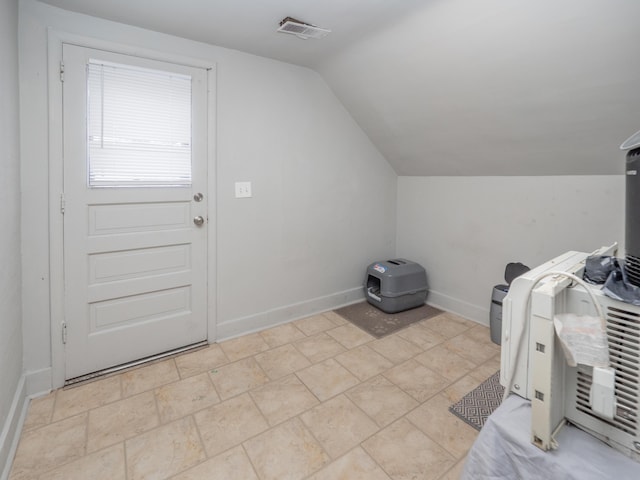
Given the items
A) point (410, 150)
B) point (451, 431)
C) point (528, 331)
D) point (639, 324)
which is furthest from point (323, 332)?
point (639, 324)

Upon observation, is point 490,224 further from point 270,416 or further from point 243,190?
point 270,416

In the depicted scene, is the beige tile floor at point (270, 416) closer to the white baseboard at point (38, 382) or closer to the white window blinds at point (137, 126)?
the white baseboard at point (38, 382)

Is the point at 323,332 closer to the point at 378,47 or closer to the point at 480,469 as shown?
the point at 480,469

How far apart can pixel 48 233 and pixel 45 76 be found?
885 millimetres

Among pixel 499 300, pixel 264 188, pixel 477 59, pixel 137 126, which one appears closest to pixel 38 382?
pixel 137 126

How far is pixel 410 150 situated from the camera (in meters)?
3.19

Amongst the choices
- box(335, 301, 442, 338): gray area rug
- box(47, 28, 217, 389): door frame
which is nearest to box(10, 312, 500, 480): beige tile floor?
box(335, 301, 442, 338): gray area rug

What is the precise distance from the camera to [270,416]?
6.13 ft

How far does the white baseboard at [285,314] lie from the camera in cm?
274

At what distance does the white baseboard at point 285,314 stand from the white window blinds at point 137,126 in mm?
1189

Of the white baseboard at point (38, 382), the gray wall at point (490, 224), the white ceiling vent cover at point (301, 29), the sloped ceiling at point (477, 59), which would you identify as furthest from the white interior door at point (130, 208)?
the gray wall at point (490, 224)

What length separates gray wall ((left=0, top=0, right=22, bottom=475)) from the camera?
1.52 m

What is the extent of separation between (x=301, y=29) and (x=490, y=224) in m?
2.14

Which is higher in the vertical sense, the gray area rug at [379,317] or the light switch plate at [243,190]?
the light switch plate at [243,190]
